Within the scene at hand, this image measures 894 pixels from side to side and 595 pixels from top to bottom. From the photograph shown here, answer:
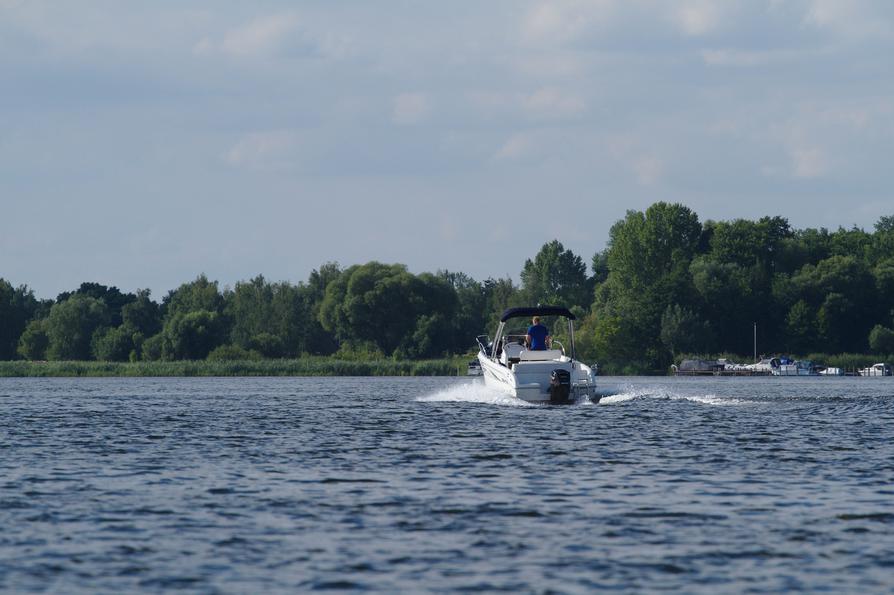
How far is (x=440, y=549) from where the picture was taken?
16.4 metres

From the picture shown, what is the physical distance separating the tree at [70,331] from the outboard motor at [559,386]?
372ft

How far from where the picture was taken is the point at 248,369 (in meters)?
109

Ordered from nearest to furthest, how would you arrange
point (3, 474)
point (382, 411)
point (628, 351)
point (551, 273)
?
point (3, 474) < point (382, 411) < point (628, 351) < point (551, 273)

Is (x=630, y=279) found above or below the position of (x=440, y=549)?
above

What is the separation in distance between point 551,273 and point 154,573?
17036cm

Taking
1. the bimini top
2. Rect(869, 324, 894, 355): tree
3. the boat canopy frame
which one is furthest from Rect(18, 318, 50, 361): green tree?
the bimini top

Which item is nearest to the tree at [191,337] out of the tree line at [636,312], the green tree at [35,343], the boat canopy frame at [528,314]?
the tree line at [636,312]

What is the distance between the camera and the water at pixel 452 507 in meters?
14.9

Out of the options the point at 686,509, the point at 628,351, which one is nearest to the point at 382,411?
the point at 686,509

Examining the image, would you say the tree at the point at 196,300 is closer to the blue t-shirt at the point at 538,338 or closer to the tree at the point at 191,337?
the tree at the point at 191,337

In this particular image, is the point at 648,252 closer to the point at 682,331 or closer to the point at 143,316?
the point at 682,331

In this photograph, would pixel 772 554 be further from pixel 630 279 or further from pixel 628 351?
pixel 630 279

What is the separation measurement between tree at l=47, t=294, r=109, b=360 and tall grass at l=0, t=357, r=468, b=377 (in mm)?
37308

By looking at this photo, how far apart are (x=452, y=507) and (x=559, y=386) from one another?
71.1ft
